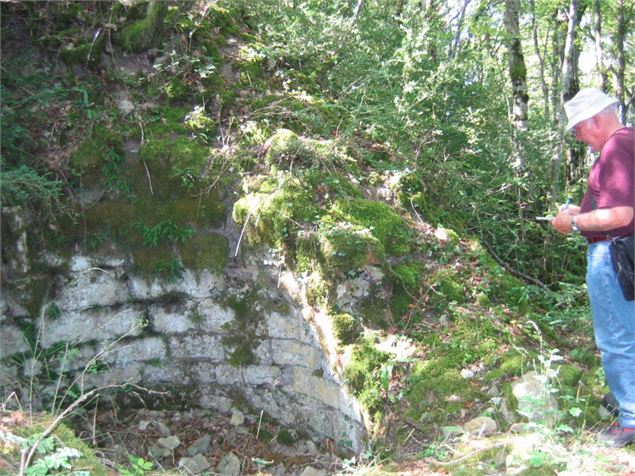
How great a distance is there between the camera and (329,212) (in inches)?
201

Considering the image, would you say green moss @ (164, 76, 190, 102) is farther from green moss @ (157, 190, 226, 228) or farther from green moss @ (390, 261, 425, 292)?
green moss @ (390, 261, 425, 292)

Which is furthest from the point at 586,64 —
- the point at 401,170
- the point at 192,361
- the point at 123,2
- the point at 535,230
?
the point at 192,361

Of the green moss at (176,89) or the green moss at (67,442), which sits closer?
the green moss at (67,442)

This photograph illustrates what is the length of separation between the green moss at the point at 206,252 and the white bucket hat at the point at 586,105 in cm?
347

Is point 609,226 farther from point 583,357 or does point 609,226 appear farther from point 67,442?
point 67,442

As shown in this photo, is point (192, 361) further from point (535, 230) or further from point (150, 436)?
point (535, 230)

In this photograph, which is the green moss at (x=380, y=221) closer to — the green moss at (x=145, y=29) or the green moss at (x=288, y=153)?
the green moss at (x=288, y=153)

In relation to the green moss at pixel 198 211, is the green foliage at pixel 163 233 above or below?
below

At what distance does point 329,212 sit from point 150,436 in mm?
2831

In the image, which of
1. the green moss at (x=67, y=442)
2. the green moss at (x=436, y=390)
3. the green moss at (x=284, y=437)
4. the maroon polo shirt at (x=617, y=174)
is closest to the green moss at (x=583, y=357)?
the green moss at (x=436, y=390)

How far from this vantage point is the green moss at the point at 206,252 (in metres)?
5.50

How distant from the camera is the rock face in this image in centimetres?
524

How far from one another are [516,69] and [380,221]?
431 cm

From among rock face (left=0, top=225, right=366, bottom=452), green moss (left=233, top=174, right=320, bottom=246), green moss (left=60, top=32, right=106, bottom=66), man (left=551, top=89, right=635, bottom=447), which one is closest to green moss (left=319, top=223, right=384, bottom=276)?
green moss (left=233, top=174, right=320, bottom=246)
